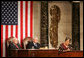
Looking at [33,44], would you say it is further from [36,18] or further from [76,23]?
[76,23]

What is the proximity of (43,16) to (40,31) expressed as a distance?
1.86ft

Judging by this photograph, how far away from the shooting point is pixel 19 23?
1049cm

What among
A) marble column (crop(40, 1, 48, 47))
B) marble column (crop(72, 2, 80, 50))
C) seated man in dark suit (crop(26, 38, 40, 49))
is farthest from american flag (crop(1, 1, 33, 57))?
marble column (crop(72, 2, 80, 50))

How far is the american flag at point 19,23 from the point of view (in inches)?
401

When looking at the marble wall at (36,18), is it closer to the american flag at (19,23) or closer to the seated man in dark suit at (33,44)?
the american flag at (19,23)

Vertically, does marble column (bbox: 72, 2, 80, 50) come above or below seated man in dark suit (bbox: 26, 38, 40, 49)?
above

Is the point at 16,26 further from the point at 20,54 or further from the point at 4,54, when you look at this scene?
the point at 20,54

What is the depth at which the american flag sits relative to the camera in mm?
10195

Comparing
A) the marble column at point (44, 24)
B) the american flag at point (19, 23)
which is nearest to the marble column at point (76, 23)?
the marble column at point (44, 24)

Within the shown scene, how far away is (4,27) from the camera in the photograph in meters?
10.4

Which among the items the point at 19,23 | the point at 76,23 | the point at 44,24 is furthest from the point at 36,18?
the point at 76,23

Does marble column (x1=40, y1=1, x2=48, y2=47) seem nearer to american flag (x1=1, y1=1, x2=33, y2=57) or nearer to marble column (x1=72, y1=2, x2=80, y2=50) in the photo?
american flag (x1=1, y1=1, x2=33, y2=57)

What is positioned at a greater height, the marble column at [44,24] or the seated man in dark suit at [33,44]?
the marble column at [44,24]

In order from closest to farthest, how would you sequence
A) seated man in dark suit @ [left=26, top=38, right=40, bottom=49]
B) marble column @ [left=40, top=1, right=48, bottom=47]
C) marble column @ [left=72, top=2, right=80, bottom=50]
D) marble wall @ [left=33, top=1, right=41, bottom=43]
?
seated man in dark suit @ [left=26, top=38, right=40, bottom=49] → marble column @ [left=40, top=1, right=48, bottom=47] → marble column @ [left=72, top=2, right=80, bottom=50] → marble wall @ [left=33, top=1, right=41, bottom=43]
